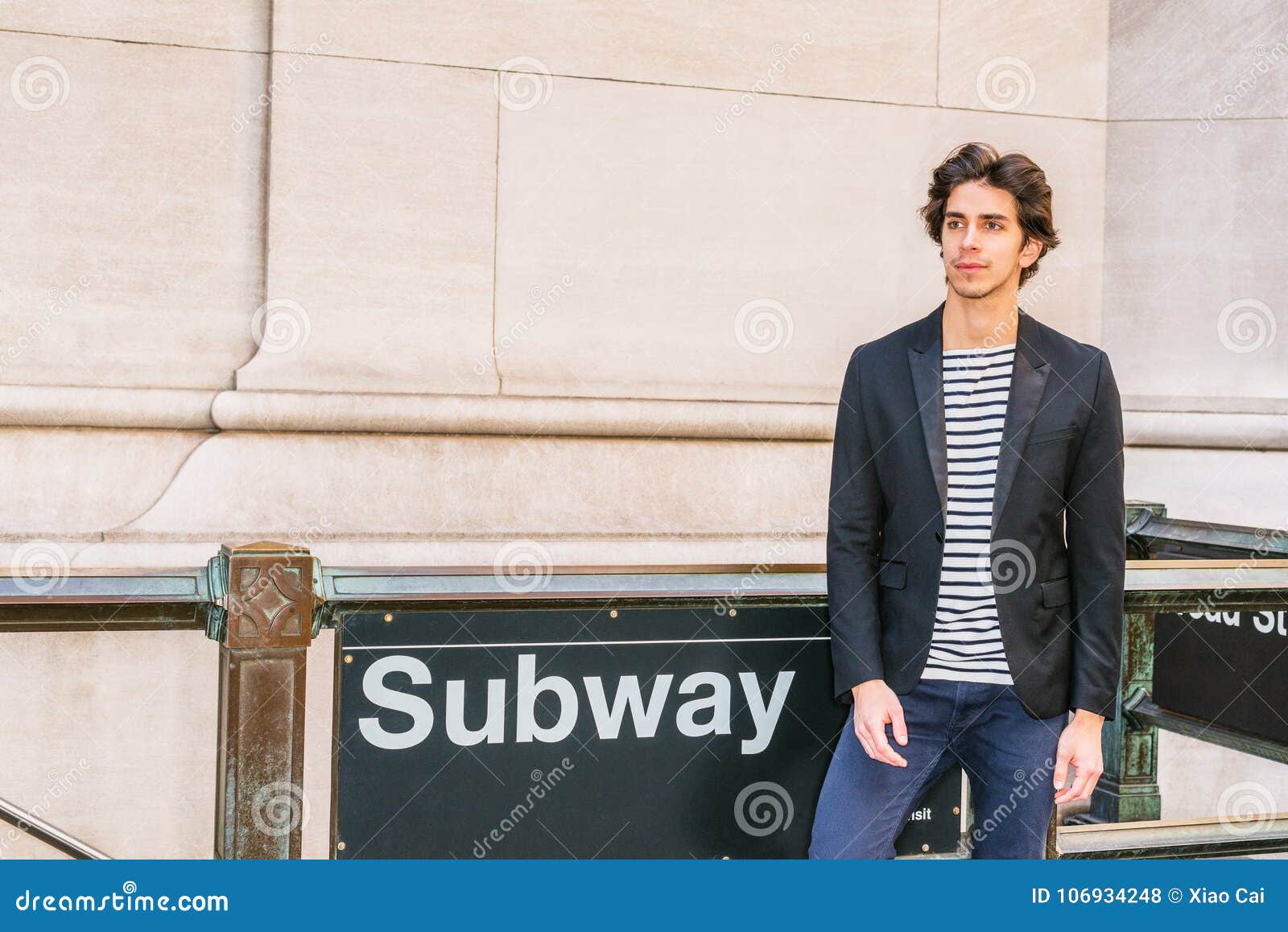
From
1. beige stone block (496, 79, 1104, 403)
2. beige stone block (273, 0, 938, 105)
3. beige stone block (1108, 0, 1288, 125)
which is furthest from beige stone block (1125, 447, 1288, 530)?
beige stone block (273, 0, 938, 105)

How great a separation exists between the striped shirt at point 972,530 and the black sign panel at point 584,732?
451 millimetres

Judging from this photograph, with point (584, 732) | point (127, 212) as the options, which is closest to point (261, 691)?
point (584, 732)

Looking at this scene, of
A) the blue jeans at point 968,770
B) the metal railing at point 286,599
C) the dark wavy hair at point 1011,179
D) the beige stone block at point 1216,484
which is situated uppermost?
the dark wavy hair at point 1011,179

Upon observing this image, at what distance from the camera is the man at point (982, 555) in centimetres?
293

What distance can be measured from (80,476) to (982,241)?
3840 millimetres

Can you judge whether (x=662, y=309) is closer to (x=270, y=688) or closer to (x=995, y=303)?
(x=995, y=303)

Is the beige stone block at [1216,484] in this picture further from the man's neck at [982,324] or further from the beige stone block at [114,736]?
the beige stone block at [114,736]

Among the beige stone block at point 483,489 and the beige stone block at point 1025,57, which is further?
the beige stone block at point 1025,57

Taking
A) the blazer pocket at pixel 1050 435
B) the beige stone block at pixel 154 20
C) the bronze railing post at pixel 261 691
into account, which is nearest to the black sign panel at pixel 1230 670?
the blazer pocket at pixel 1050 435

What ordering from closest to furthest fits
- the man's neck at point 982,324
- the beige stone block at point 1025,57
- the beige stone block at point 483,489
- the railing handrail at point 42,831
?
1. the man's neck at point 982,324
2. the railing handrail at point 42,831
3. the beige stone block at point 483,489
4. the beige stone block at point 1025,57

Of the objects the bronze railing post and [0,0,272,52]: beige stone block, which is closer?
the bronze railing post

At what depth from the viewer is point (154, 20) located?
527 cm

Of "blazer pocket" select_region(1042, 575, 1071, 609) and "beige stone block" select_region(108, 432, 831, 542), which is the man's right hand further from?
"beige stone block" select_region(108, 432, 831, 542)

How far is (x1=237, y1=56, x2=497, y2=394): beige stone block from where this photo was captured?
5.31 m
